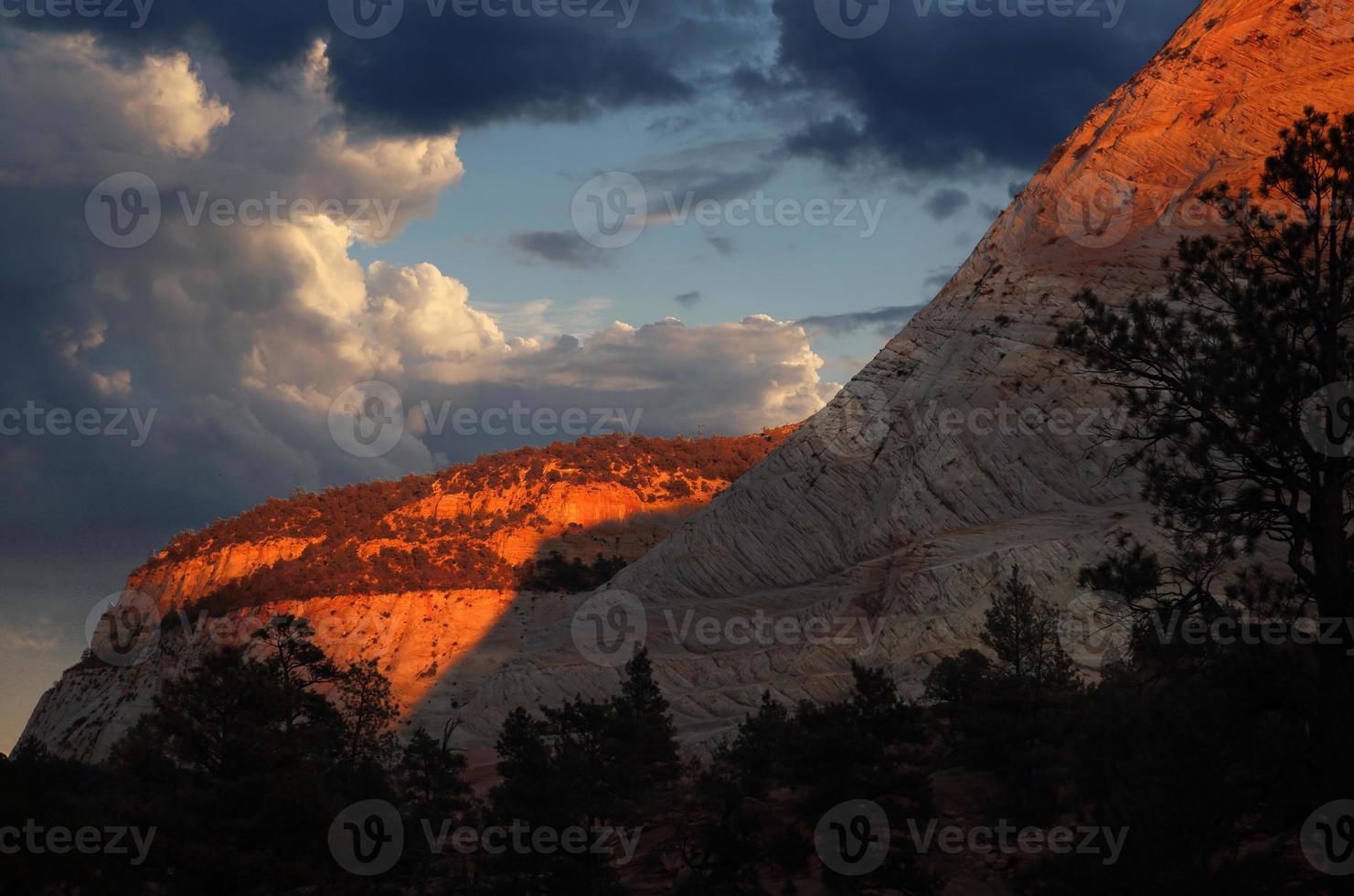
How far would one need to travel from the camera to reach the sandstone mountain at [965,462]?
4481 centimetres

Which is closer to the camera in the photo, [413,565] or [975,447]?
[975,447]

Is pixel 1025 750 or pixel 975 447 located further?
pixel 975 447

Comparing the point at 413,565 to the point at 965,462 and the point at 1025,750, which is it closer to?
the point at 965,462

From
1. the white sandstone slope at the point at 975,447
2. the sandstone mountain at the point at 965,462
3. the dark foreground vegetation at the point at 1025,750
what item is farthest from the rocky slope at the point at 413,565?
the dark foreground vegetation at the point at 1025,750

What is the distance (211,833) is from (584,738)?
1165 cm

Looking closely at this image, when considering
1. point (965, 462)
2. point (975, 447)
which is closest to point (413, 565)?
point (965, 462)

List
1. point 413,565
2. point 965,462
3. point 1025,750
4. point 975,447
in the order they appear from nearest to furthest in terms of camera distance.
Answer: point 1025,750, point 965,462, point 975,447, point 413,565

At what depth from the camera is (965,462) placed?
165 ft

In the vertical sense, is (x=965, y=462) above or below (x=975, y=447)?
below

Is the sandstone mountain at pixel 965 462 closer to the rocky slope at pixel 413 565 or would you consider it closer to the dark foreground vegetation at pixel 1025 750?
the dark foreground vegetation at pixel 1025 750

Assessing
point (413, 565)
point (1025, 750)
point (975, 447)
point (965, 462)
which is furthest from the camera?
point (413, 565)

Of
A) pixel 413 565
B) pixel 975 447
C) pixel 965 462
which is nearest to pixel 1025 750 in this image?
pixel 965 462

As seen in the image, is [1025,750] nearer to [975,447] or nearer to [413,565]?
[975,447]

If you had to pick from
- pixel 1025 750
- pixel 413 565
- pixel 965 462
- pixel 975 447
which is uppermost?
pixel 413 565
